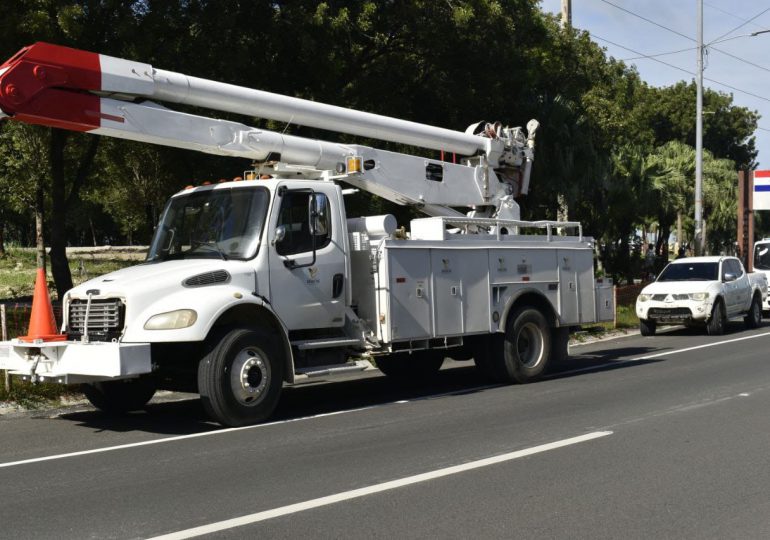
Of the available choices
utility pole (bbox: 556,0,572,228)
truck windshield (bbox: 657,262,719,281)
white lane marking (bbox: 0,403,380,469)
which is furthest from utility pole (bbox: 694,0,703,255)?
white lane marking (bbox: 0,403,380,469)

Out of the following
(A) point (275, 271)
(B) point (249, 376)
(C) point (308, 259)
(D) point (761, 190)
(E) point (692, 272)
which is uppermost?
(D) point (761, 190)

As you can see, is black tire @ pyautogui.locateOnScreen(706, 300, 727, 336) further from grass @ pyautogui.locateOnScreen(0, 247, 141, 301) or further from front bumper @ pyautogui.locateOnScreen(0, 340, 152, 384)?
grass @ pyautogui.locateOnScreen(0, 247, 141, 301)

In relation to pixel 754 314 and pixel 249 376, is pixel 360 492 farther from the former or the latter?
pixel 754 314

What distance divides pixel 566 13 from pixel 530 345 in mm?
21736

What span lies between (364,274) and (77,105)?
3.73 meters

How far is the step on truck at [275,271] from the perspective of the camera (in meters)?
9.05

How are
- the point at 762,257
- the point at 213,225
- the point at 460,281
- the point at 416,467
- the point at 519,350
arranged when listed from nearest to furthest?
the point at 416,467, the point at 213,225, the point at 460,281, the point at 519,350, the point at 762,257

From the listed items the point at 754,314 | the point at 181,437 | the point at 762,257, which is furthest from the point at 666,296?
the point at 181,437

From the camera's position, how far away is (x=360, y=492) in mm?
6586

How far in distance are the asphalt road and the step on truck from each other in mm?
664

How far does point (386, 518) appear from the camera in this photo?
5.91 m

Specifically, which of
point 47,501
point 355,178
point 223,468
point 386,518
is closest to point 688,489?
point 386,518

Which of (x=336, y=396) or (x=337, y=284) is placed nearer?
(x=337, y=284)

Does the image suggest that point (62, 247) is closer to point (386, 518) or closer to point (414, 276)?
point (414, 276)
